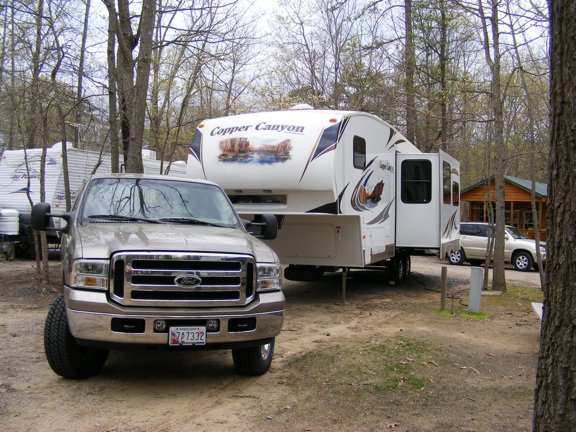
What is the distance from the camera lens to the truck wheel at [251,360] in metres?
5.25

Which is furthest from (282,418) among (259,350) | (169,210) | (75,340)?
(169,210)

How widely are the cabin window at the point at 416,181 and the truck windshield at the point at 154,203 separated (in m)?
5.83

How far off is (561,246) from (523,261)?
17.3 metres

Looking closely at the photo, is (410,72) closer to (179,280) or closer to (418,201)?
(418,201)

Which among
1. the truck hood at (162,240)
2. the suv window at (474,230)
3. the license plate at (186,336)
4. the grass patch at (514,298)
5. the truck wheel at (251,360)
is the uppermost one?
the truck hood at (162,240)

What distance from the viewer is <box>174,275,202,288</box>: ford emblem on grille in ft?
15.1

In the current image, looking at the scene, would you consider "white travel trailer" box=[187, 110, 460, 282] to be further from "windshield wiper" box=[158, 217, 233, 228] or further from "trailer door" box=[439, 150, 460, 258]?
"windshield wiper" box=[158, 217, 233, 228]

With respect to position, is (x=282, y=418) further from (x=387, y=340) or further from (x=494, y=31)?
(x=494, y=31)

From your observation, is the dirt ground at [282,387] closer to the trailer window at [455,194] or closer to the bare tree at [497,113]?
the bare tree at [497,113]

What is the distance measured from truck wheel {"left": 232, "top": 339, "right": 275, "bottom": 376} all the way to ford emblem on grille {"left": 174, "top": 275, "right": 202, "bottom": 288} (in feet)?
2.97

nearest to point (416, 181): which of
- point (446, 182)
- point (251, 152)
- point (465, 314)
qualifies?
point (446, 182)

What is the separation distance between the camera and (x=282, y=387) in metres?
5.07

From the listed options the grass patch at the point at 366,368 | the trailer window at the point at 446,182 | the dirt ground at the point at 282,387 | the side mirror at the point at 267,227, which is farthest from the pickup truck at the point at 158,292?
the trailer window at the point at 446,182

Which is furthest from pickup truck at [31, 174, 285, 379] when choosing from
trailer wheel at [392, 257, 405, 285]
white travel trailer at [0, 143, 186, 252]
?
white travel trailer at [0, 143, 186, 252]
